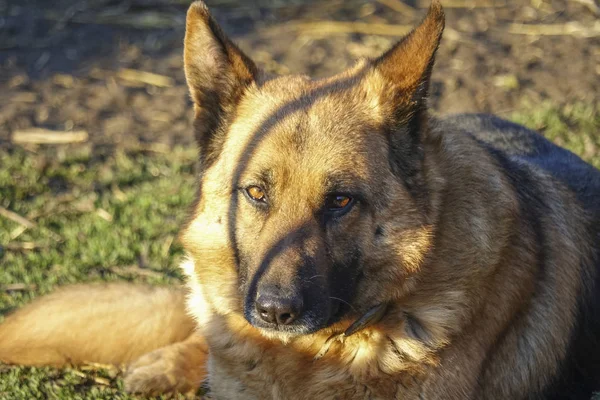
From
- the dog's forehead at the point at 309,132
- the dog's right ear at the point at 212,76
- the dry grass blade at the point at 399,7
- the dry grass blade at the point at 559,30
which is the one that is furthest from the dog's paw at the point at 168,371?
the dry grass blade at the point at 399,7

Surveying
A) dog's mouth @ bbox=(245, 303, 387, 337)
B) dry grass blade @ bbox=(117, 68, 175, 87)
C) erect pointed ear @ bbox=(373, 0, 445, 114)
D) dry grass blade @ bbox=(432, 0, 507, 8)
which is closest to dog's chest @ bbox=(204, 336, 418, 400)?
dog's mouth @ bbox=(245, 303, 387, 337)

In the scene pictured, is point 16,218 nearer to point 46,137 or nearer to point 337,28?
point 46,137

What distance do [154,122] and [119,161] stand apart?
0.78 meters

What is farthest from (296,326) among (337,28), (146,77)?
(337,28)

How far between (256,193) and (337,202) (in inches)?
14.0

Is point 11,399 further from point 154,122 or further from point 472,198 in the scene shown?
point 154,122

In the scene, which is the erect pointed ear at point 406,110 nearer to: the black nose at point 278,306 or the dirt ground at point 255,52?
the black nose at point 278,306

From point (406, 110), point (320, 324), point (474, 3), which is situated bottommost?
point (474, 3)

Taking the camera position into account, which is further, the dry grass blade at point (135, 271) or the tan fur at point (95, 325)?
the dry grass blade at point (135, 271)

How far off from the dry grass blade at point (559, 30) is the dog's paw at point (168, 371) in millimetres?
5711

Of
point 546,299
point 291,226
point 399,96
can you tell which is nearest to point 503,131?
point 546,299

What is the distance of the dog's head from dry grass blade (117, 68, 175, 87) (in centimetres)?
448

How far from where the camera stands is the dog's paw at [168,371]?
4145 millimetres

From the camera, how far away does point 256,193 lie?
3.42 m
